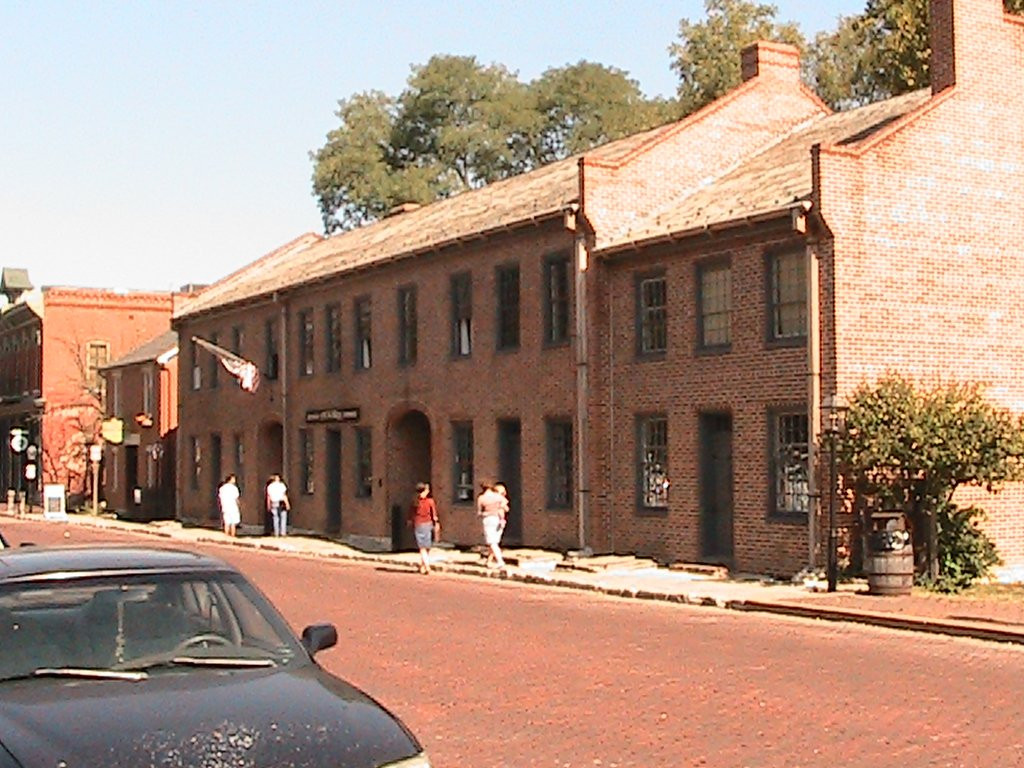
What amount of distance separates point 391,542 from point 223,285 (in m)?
17.4

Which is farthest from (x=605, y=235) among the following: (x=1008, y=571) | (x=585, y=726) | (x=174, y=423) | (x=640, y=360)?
(x=174, y=423)

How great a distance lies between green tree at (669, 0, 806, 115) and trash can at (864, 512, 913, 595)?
3158 cm

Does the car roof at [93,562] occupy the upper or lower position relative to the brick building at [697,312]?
lower

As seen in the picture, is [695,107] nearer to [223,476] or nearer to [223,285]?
[223,285]

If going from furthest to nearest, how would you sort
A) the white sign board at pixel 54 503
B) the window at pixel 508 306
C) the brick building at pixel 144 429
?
the white sign board at pixel 54 503, the brick building at pixel 144 429, the window at pixel 508 306

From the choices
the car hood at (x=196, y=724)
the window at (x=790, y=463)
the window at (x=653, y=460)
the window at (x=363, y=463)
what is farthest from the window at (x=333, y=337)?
the car hood at (x=196, y=724)

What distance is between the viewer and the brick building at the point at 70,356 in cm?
6888

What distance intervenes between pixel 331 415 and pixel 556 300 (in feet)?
34.7

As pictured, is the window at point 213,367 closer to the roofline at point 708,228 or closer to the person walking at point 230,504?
the person walking at point 230,504

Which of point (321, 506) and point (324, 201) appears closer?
point (321, 506)

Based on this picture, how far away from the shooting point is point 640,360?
27047 millimetres

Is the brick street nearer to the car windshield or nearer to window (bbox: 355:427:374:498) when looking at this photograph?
the car windshield

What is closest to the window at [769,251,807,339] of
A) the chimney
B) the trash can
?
the trash can

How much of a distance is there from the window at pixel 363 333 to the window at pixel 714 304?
41.1 ft
